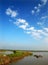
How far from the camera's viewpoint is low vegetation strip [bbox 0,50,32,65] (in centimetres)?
352

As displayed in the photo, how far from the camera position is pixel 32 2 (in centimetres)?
356

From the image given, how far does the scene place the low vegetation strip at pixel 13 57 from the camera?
11.5 ft

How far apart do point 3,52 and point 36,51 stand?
701 mm

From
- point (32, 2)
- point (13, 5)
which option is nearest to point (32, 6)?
point (32, 2)

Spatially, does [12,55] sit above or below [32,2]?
below

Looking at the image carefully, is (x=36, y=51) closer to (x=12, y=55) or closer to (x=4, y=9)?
Result: (x=12, y=55)

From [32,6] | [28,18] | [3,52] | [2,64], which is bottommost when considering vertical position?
[2,64]

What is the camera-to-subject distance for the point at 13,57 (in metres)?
3.59

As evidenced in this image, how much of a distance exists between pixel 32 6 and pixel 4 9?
592 mm

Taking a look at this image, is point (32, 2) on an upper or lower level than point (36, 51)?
upper

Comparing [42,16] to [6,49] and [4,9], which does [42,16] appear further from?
[6,49]

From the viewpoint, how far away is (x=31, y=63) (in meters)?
3.54

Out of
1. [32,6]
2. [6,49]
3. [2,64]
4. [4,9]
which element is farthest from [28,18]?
[2,64]

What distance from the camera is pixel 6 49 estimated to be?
3607mm
